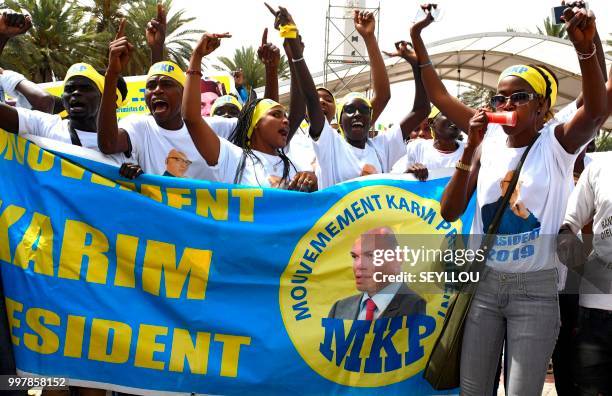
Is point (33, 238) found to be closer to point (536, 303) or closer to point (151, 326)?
point (151, 326)

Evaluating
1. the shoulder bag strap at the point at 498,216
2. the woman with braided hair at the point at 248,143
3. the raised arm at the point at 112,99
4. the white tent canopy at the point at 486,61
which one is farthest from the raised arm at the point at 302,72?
the white tent canopy at the point at 486,61

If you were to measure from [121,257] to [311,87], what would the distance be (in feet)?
5.09

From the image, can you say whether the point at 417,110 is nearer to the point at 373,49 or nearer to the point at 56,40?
the point at 373,49

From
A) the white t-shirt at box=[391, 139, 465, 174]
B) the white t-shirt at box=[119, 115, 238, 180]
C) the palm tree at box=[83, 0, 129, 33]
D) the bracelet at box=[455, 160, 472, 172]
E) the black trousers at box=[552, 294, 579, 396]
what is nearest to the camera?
the bracelet at box=[455, 160, 472, 172]

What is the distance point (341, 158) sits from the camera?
15.2ft

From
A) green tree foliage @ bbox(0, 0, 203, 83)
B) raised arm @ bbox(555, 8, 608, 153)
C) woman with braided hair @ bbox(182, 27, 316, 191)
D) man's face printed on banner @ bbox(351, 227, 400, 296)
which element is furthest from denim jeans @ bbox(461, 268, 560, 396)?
green tree foliage @ bbox(0, 0, 203, 83)

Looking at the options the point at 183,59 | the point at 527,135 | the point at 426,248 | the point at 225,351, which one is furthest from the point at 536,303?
the point at 183,59

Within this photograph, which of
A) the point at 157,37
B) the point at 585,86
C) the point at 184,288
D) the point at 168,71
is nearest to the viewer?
the point at 585,86

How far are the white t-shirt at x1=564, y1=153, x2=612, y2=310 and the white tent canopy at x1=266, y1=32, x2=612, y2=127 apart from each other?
16.8 m

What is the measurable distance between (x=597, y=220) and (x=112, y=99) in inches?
100

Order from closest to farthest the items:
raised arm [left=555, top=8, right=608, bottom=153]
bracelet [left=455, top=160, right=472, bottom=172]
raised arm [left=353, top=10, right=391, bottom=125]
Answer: raised arm [left=555, top=8, right=608, bottom=153]
bracelet [left=455, top=160, right=472, bottom=172]
raised arm [left=353, top=10, right=391, bottom=125]

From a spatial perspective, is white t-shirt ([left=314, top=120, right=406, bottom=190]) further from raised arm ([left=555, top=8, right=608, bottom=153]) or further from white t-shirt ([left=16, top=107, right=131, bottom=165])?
raised arm ([left=555, top=8, right=608, bottom=153])

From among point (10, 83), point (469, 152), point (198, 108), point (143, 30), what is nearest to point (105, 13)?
point (143, 30)

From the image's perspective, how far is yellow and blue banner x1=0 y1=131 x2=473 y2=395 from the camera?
3859 millimetres
